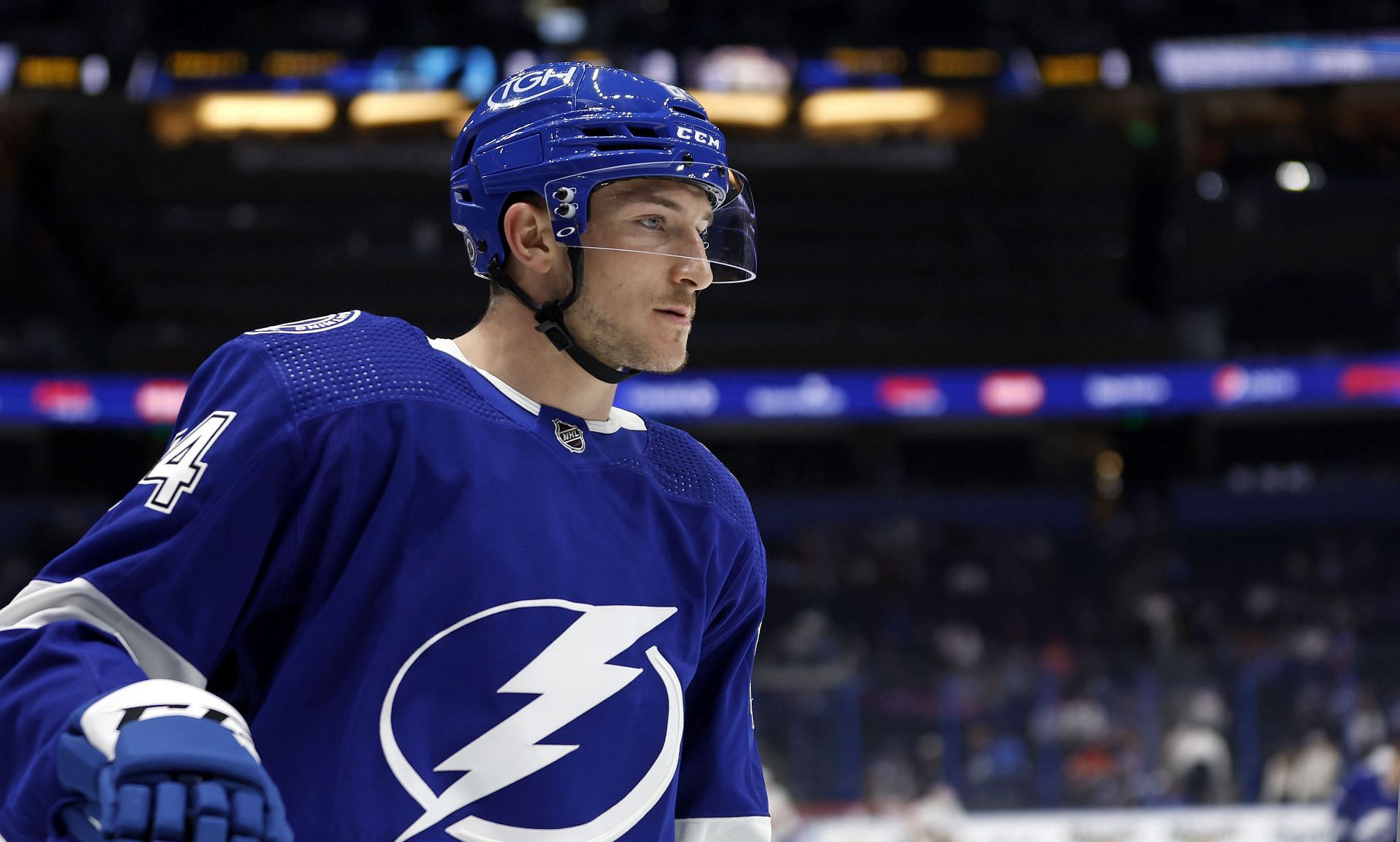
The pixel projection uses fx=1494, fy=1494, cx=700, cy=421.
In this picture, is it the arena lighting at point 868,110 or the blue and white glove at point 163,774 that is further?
the arena lighting at point 868,110

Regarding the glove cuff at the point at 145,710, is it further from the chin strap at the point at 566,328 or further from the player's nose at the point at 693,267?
the player's nose at the point at 693,267

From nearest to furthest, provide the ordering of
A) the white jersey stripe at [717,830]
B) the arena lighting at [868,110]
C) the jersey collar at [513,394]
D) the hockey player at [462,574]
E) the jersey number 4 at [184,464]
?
the hockey player at [462,574]
the jersey number 4 at [184,464]
the jersey collar at [513,394]
the white jersey stripe at [717,830]
the arena lighting at [868,110]

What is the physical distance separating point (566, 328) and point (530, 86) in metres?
0.31

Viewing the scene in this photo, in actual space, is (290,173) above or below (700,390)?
above

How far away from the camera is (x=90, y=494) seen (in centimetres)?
1633

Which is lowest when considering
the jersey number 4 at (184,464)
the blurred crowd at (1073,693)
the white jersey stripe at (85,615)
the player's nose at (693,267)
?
the blurred crowd at (1073,693)

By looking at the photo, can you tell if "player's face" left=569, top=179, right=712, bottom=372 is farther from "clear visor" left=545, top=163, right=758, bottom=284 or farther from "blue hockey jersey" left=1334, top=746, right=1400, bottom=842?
"blue hockey jersey" left=1334, top=746, right=1400, bottom=842

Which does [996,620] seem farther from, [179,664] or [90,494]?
[179,664]

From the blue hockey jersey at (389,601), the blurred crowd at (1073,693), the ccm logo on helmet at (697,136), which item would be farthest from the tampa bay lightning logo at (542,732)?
the blurred crowd at (1073,693)

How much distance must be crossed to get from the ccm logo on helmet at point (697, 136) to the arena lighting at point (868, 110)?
16093 mm

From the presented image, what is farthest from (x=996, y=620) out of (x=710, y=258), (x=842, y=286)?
(x=710, y=258)

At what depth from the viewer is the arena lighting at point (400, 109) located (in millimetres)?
16906

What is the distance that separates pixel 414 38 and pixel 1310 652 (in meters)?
10.9

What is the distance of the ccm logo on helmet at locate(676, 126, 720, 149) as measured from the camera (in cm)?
174
